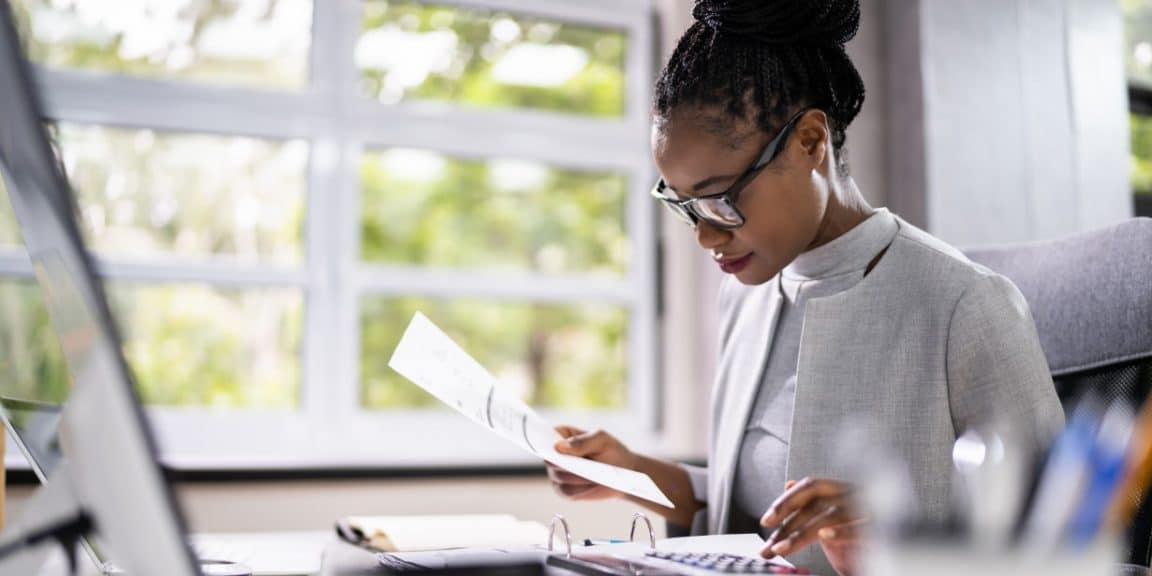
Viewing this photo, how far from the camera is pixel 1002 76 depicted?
272cm

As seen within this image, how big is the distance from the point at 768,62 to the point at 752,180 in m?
0.14

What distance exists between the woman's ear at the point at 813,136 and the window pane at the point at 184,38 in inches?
71.3

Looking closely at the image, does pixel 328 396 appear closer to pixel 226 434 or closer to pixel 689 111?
pixel 226 434

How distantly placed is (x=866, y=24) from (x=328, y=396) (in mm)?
1800

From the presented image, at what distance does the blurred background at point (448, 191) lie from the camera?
2.46 metres

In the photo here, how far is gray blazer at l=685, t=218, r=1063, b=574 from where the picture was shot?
3.14 feet

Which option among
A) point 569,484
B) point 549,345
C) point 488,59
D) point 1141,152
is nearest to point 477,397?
point 569,484

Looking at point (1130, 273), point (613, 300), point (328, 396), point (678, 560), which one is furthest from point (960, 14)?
point (678, 560)

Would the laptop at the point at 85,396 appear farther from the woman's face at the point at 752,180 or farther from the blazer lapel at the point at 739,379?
the blazer lapel at the point at 739,379

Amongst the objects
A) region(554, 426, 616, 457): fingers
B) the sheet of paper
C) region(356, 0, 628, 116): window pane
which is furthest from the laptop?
region(356, 0, 628, 116): window pane

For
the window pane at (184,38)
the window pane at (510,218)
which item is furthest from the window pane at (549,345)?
the window pane at (184,38)

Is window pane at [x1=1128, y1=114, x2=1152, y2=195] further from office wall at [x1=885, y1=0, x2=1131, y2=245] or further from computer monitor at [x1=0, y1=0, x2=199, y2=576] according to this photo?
computer monitor at [x1=0, y1=0, x2=199, y2=576]

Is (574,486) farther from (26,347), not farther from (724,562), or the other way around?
(26,347)

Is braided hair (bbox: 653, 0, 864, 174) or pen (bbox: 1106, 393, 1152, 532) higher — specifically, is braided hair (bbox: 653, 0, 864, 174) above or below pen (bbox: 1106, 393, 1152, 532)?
above
